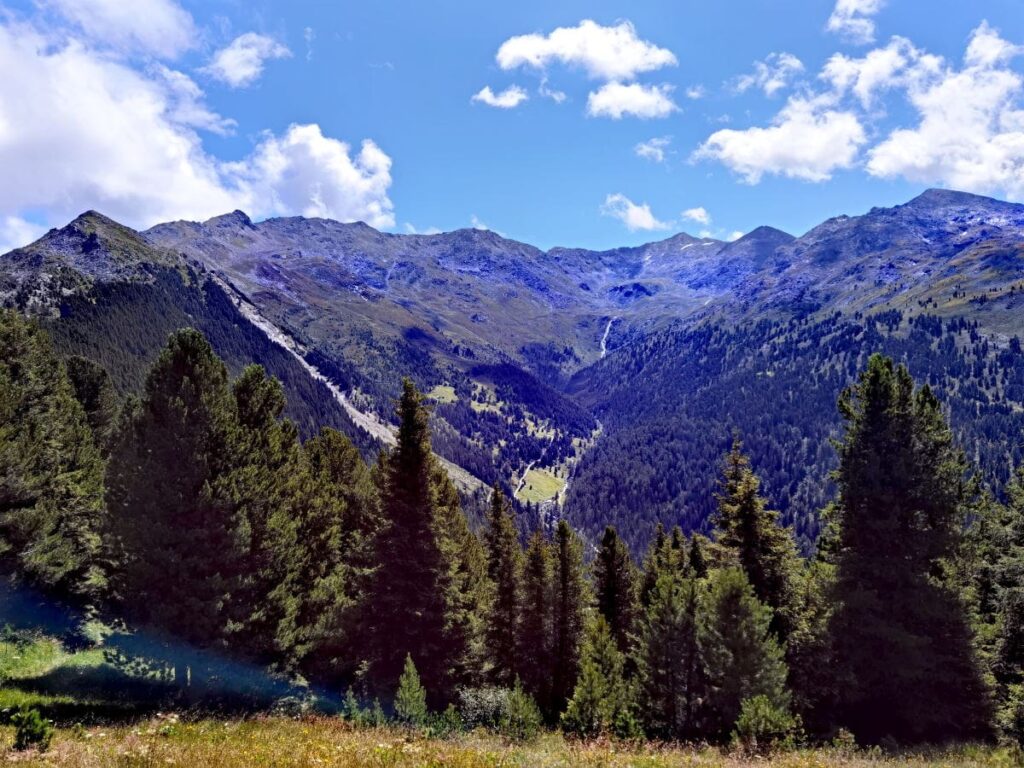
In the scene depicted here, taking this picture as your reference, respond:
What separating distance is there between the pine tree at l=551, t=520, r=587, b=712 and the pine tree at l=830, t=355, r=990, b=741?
57.3 feet

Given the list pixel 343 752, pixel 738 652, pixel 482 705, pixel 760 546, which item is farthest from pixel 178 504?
pixel 760 546

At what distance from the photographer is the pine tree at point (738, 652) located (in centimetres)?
2331

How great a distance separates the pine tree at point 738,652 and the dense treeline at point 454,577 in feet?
0.27

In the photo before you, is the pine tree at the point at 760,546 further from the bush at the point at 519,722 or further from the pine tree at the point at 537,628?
the pine tree at the point at 537,628

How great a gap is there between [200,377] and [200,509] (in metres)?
5.24

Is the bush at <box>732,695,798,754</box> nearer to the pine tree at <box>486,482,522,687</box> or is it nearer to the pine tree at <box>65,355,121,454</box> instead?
the pine tree at <box>486,482,522,687</box>

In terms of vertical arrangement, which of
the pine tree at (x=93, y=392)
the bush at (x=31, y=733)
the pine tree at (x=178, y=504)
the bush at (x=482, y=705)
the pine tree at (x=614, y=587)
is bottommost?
the bush at (x=482, y=705)

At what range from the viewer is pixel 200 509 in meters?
22.7

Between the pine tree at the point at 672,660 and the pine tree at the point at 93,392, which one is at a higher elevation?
the pine tree at the point at 93,392

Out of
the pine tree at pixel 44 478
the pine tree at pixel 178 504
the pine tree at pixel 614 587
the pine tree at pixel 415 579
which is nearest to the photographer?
the pine tree at pixel 178 504

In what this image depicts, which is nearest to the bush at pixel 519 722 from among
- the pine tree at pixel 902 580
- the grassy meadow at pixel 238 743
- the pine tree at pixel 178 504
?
the grassy meadow at pixel 238 743

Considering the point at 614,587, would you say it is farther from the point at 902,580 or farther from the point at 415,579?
the point at 902,580

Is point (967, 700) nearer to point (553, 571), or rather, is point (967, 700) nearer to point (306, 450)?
point (553, 571)

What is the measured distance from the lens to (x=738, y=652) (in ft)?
79.1
